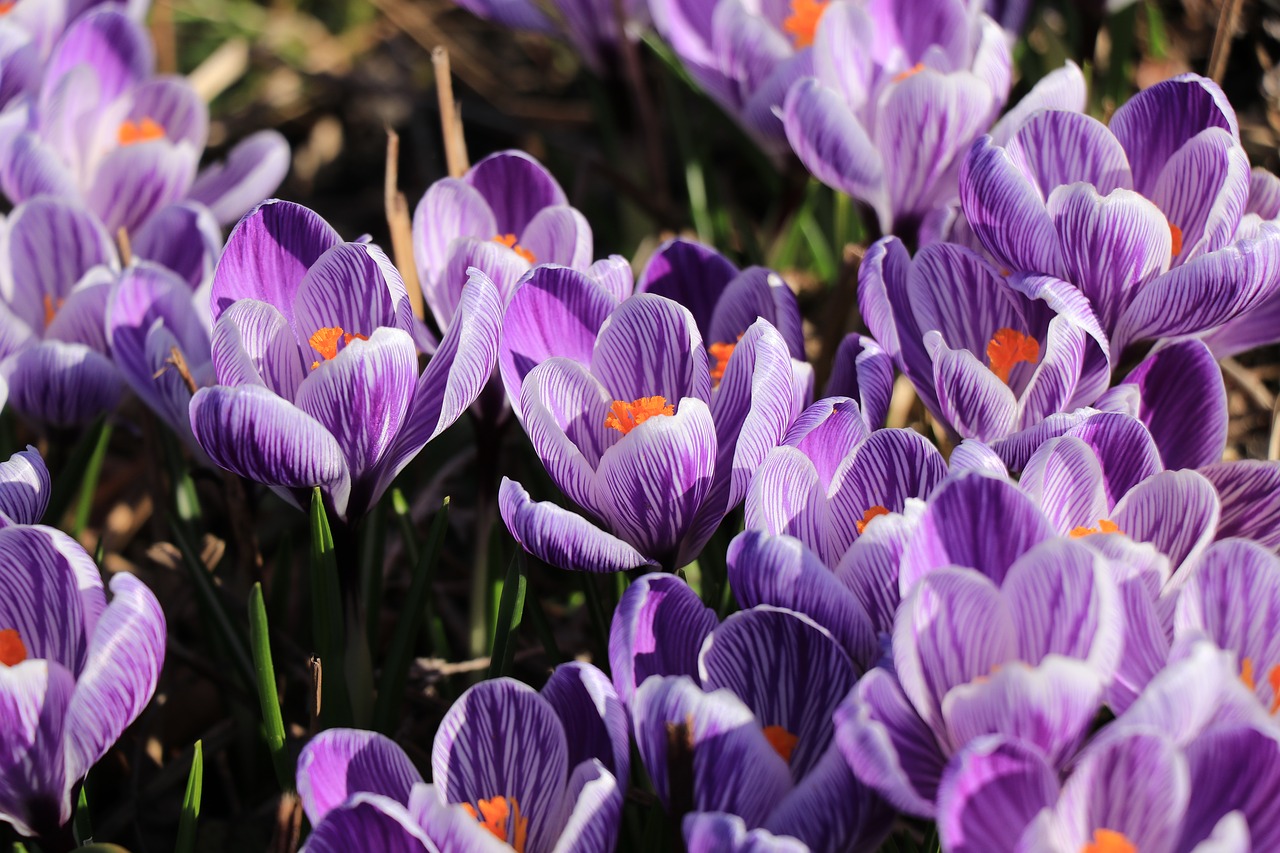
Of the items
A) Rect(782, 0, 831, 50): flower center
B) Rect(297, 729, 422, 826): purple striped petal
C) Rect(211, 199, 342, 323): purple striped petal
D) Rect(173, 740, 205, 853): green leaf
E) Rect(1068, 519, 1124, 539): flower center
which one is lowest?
Rect(173, 740, 205, 853): green leaf

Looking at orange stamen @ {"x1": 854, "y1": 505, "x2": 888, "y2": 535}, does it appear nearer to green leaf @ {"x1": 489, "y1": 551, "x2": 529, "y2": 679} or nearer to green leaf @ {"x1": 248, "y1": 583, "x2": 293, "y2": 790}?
green leaf @ {"x1": 489, "y1": 551, "x2": 529, "y2": 679}

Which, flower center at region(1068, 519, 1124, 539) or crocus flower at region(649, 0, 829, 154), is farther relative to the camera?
crocus flower at region(649, 0, 829, 154)

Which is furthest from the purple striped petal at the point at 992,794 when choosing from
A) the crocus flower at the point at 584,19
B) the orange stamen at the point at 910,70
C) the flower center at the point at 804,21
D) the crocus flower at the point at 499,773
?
the crocus flower at the point at 584,19

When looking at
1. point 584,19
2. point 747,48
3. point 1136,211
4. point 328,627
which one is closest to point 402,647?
point 328,627

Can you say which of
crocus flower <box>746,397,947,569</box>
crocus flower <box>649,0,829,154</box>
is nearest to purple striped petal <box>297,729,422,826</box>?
crocus flower <box>746,397,947,569</box>

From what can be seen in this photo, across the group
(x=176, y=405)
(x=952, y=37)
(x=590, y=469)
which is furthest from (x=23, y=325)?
(x=952, y=37)

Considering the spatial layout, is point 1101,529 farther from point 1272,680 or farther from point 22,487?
point 22,487
